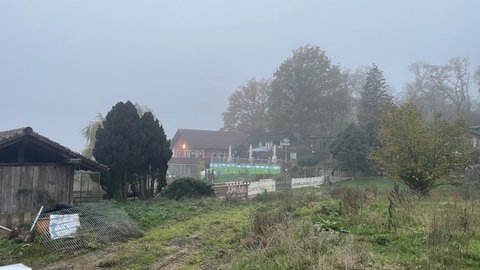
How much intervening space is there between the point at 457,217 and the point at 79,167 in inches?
497

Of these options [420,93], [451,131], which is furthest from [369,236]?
[420,93]

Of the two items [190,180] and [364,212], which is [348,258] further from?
[190,180]

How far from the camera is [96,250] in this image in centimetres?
995

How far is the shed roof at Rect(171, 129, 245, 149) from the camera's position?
69.8 m

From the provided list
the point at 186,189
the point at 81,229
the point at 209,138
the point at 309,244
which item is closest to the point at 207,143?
the point at 209,138

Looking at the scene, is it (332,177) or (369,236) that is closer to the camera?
(369,236)

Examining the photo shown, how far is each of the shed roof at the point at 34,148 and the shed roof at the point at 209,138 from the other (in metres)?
54.5

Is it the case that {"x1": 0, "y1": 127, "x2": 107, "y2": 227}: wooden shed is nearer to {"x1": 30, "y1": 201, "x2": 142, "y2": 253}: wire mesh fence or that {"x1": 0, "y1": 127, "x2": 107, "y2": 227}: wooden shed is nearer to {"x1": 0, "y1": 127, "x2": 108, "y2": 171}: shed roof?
{"x1": 0, "y1": 127, "x2": 108, "y2": 171}: shed roof

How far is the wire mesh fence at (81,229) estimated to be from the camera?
10219mm

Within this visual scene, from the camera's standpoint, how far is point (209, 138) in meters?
71.9

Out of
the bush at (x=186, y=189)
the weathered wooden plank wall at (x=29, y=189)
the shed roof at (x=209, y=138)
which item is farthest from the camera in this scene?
the shed roof at (x=209, y=138)

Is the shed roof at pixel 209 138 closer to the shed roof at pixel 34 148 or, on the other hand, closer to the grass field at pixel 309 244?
the shed roof at pixel 34 148

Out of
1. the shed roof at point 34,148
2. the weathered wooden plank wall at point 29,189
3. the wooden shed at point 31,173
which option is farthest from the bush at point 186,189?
the weathered wooden plank wall at point 29,189

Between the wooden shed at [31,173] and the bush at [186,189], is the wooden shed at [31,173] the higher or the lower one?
the higher one
